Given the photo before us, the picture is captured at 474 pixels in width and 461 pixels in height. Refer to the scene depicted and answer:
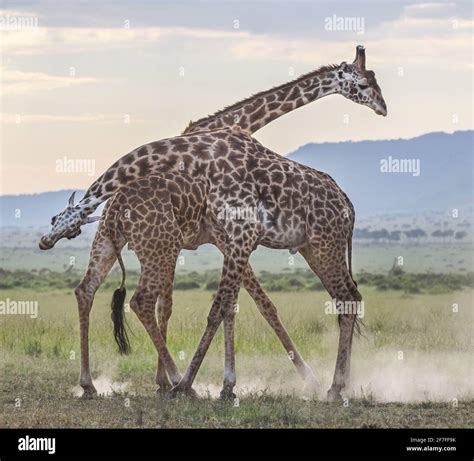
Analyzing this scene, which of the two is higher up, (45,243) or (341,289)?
(45,243)

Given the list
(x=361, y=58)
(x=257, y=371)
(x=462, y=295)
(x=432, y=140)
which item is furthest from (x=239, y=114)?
(x=432, y=140)

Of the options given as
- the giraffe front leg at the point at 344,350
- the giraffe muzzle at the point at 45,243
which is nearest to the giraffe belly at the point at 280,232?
the giraffe front leg at the point at 344,350

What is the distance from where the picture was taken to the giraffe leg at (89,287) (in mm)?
11750

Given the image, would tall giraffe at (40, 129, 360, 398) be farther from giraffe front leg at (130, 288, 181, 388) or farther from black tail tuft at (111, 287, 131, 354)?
black tail tuft at (111, 287, 131, 354)

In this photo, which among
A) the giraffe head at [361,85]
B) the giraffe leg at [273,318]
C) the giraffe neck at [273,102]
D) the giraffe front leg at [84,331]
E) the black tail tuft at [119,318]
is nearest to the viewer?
the giraffe front leg at [84,331]

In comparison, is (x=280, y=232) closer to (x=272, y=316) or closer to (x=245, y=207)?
(x=245, y=207)


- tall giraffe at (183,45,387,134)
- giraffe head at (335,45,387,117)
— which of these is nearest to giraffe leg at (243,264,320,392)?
tall giraffe at (183,45,387,134)

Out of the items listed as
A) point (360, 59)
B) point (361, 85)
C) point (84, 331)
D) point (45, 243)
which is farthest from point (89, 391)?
point (360, 59)

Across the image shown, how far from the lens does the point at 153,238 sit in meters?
11.5

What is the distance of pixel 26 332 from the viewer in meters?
17.0

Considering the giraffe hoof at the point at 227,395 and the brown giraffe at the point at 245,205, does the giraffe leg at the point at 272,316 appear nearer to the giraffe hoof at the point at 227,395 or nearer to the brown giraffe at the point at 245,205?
the brown giraffe at the point at 245,205

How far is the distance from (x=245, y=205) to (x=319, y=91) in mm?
2832

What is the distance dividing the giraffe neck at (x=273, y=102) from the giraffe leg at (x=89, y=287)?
2.16 m
